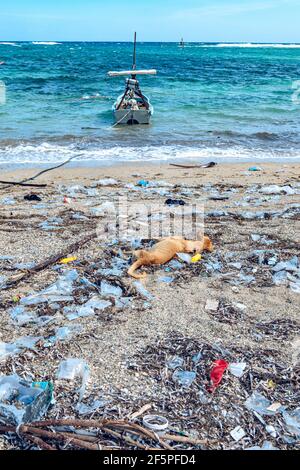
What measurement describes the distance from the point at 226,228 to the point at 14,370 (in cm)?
357

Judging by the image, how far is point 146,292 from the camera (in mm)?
4145

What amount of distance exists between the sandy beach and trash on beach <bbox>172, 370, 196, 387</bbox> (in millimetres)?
35

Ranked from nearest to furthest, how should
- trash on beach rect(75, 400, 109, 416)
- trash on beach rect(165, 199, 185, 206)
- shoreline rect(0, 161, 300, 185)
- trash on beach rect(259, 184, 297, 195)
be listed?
trash on beach rect(75, 400, 109, 416) → trash on beach rect(165, 199, 185, 206) → trash on beach rect(259, 184, 297, 195) → shoreline rect(0, 161, 300, 185)

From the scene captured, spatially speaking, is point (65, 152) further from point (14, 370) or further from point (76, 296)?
point (14, 370)

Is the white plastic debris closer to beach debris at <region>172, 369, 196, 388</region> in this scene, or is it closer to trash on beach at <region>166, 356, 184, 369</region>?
beach debris at <region>172, 369, 196, 388</region>

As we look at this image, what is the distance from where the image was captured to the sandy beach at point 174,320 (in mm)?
2783

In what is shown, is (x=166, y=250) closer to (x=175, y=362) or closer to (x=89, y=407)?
(x=175, y=362)

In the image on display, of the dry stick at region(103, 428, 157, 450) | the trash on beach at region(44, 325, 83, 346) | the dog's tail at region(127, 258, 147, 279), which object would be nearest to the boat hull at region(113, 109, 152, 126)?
the dog's tail at region(127, 258, 147, 279)

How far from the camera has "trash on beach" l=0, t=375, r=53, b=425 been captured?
2641 millimetres

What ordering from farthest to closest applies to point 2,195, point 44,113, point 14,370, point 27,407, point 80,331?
point 44,113
point 2,195
point 80,331
point 14,370
point 27,407

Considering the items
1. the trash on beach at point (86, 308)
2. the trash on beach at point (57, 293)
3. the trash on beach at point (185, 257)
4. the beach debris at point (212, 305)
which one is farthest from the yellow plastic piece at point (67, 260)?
the beach debris at point (212, 305)

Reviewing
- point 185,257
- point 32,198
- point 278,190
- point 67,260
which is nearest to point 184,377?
point 185,257
